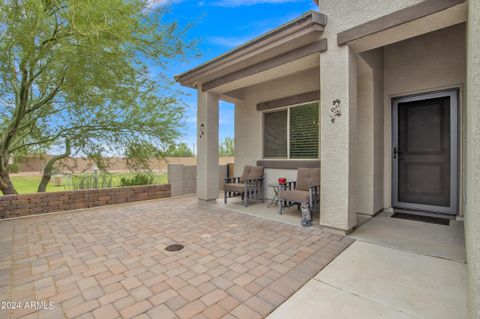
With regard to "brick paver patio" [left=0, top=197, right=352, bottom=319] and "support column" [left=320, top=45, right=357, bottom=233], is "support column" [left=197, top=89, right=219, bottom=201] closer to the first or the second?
"brick paver patio" [left=0, top=197, right=352, bottom=319]

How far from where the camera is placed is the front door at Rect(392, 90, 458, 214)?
14.0 ft

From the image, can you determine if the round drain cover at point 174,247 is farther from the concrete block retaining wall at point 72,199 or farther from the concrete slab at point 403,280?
the concrete block retaining wall at point 72,199

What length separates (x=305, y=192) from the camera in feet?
14.6

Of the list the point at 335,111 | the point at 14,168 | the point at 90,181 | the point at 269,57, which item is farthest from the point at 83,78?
the point at 335,111

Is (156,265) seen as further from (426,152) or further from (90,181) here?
(426,152)

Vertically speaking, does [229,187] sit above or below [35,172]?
below

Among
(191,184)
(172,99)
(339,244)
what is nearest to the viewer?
(339,244)

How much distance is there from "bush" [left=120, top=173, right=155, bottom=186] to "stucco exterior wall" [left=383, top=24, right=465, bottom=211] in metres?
6.59

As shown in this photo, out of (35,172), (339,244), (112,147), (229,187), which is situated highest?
(112,147)

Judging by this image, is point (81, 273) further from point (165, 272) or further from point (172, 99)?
point (172, 99)

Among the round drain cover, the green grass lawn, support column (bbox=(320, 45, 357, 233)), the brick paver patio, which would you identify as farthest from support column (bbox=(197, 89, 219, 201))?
the green grass lawn

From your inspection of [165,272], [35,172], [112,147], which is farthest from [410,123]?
[35,172]

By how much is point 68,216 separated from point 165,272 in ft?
12.4

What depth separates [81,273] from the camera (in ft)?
7.91
